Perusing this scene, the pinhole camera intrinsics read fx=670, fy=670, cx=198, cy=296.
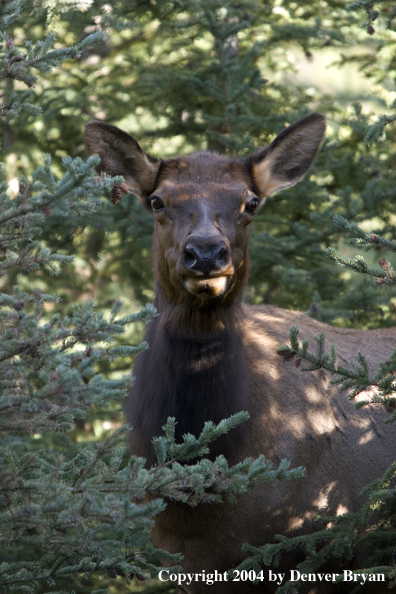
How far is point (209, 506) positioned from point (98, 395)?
2.25 metres

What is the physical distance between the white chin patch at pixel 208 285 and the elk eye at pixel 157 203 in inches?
42.0

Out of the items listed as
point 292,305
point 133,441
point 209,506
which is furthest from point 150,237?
point 209,506

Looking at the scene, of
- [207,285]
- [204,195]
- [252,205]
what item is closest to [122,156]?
[204,195]

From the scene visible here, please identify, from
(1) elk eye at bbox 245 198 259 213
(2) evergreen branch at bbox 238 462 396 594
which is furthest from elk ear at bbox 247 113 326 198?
(2) evergreen branch at bbox 238 462 396 594

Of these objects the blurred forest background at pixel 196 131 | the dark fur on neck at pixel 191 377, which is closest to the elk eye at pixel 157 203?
the dark fur on neck at pixel 191 377

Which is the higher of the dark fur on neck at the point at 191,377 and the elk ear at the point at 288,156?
the elk ear at the point at 288,156

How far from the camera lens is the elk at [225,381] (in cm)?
568

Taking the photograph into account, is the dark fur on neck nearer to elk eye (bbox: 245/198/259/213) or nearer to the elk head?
the elk head

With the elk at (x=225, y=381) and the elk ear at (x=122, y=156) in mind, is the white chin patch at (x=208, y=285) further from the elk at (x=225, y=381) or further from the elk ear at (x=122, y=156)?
the elk ear at (x=122, y=156)

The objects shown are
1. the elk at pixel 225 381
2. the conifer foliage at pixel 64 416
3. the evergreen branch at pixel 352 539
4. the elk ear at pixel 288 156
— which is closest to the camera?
the conifer foliage at pixel 64 416

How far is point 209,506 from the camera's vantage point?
5.62 metres

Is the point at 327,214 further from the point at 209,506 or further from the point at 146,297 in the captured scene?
the point at 209,506

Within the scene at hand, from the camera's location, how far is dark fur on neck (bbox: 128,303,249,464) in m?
5.71

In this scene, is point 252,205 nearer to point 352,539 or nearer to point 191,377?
point 191,377
